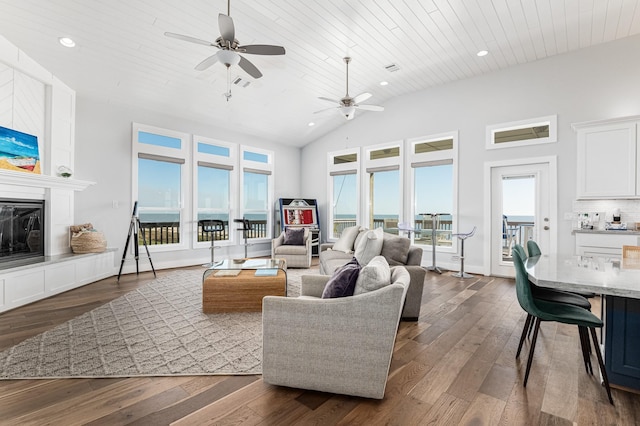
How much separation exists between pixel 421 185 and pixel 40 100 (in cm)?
665

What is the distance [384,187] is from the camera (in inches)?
285

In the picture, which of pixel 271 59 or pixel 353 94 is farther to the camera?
pixel 353 94

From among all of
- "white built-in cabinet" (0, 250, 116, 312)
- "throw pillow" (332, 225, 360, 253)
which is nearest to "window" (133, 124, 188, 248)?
"white built-in cabinet" (0, 250, 116, 312)

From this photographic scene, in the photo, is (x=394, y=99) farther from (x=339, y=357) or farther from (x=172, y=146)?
(x=339, y=357)

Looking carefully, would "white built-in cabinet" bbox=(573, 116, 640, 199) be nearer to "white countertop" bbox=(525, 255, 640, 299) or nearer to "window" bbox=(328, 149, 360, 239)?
"white countertop" bbox=(525, 255, 640, 299)

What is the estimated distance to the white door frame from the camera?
16.1ft

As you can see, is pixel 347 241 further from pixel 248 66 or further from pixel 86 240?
pixel 86 240

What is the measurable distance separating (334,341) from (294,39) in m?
4.14

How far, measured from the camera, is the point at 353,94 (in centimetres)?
608

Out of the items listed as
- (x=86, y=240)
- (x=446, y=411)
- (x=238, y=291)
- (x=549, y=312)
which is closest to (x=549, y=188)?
(x=549, y=312)

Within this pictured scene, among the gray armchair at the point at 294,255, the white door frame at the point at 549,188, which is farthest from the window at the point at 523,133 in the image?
the gray armchair at the point at 294,255

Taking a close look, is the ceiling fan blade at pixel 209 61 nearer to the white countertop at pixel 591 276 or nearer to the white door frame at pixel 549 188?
A: the white countertop at pixel 591 276

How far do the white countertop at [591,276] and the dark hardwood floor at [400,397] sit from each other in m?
0.77

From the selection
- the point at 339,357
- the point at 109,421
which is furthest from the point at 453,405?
the point at 109,421
